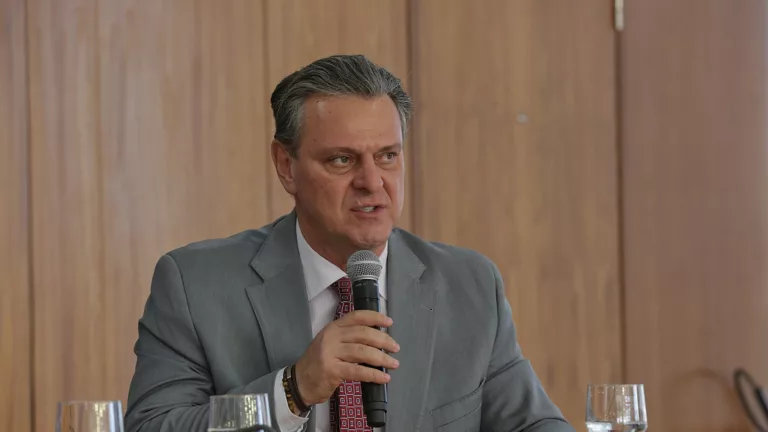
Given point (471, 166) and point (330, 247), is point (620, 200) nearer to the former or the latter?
point (471, 166)

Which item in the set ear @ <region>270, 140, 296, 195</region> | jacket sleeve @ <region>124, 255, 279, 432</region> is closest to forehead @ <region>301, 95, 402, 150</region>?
ear @ <region>270, 140, 296, 195</region>

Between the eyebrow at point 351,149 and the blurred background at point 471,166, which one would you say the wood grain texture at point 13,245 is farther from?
the eyebrow at point 351,149

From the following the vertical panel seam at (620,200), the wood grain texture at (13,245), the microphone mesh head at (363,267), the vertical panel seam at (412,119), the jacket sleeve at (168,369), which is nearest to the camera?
the microphone mesh head at (363,267)

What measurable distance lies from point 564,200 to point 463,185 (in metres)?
0.45

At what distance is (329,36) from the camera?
4.00m

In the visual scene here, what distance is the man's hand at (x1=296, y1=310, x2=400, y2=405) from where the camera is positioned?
1.93 metres

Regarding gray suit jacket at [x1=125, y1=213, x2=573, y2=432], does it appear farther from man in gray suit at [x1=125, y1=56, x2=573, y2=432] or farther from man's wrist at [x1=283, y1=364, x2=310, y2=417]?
man's wrist at [x1=283, y1=364, x2=310, y2=417]

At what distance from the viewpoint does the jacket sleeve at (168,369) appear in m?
2.21

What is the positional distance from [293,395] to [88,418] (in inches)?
21.7

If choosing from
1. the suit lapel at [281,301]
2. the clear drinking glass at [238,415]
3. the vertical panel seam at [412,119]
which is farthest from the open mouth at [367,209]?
the vertical panel seam at [412,119]

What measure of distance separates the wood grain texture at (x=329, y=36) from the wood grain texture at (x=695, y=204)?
3.29 ft

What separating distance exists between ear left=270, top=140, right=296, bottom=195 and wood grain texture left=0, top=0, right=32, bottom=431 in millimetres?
1266

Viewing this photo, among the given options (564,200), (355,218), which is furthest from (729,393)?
(355,218)

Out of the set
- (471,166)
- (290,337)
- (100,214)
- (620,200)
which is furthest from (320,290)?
(620,200)
